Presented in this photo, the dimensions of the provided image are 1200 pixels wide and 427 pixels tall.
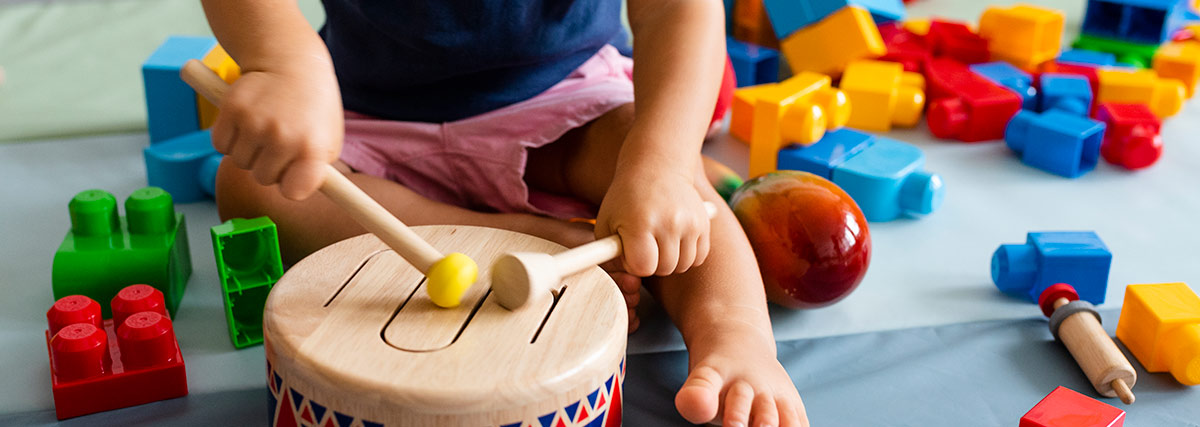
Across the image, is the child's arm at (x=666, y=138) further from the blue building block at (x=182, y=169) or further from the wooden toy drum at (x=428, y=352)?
the blue building block at (x=182, y=169)

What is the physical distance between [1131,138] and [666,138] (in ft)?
2.19

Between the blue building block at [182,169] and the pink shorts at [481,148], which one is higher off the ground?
the pink shorts at [481,148]

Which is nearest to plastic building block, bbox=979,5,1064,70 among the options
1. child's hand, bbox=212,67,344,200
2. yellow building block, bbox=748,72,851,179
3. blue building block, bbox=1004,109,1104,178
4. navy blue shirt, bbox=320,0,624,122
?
blue building block, bbox=1004,109,1104,178

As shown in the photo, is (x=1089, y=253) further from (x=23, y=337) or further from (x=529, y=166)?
(x=23, y=337)

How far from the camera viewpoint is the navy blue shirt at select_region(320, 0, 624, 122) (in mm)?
907

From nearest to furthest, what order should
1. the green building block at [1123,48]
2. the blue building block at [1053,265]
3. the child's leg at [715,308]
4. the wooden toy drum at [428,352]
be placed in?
the wooden toy drum at [428,352] → the child's leg at [715,308] → the blue building block at [1053,265] → the green building block at [1123,48]

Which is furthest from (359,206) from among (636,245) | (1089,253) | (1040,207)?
(1040,207)

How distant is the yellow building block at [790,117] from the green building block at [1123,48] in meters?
0.60

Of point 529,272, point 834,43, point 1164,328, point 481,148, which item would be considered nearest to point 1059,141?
point 834,43

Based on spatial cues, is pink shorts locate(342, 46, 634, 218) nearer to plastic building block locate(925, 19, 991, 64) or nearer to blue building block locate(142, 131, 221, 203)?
blue building block locate(142, 131, 221, 203)

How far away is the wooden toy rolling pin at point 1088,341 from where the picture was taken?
74 centimetres

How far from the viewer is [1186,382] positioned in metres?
0.76

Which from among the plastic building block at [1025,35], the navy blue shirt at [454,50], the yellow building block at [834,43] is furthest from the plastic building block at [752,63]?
the navy blue shirt at [454,50]

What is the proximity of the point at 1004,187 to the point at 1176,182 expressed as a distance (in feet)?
0.65
